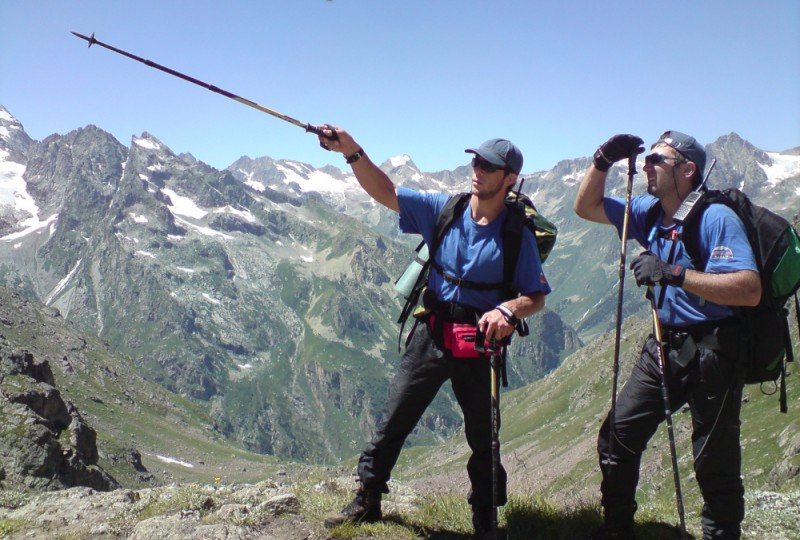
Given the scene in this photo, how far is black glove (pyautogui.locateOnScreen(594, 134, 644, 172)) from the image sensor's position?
734 cm

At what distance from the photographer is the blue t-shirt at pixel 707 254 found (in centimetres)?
639

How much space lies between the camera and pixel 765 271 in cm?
648

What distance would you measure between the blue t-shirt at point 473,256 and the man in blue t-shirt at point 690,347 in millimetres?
1224

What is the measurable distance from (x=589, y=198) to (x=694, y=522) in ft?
15.4

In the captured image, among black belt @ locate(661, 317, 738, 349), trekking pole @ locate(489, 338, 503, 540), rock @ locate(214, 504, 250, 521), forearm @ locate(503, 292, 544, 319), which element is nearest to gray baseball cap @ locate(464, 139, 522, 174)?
forearm @ locate(503, 292, 544, 319)

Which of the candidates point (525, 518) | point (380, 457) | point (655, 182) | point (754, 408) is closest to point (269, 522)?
point (380, 457)

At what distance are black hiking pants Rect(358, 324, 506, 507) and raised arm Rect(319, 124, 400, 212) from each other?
5.67 ft

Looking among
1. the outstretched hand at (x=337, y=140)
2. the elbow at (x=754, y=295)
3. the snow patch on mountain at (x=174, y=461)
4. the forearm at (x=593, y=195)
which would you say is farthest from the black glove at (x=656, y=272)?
the snow patch on mountain at (x=174, y=461)

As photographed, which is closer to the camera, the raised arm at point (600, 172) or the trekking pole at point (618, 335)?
the trekking pole at point (618, 335)

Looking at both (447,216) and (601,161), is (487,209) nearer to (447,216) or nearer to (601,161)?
(447,216)

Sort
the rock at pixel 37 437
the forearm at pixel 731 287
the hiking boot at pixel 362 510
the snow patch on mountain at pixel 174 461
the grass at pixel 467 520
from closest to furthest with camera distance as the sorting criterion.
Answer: the forearm at pixel 731 287 → the grass at pixel 467 520 → the hiking boot at pixel 362 510 → the rock at pixel 37 437 → the snow patch on mountain at pixel 174 461

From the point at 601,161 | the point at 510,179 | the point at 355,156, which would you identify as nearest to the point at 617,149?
the point at 601,161

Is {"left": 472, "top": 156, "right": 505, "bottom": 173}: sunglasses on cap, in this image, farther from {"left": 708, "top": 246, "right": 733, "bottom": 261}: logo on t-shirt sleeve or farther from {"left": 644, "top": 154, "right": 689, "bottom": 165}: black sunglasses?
{"left": 708, "top": 246, "right": 733, "bottom": 261}: logo on t-shirt sleeve

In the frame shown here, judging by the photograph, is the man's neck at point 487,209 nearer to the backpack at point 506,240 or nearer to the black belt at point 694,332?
the backpack at point 506,240
